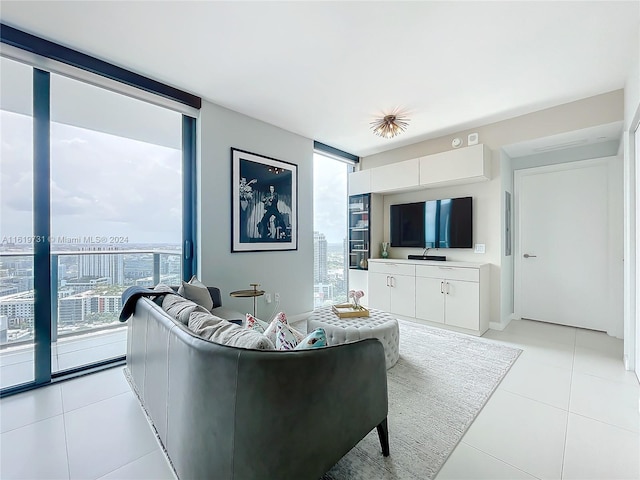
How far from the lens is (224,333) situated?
1.26 metres

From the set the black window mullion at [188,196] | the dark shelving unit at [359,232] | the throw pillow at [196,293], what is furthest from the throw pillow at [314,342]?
the dark shelving unit at [359,232]

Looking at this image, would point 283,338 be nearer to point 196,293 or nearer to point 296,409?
point 296,409

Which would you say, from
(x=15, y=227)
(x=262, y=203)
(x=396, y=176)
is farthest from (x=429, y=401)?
(x=15, y=227)

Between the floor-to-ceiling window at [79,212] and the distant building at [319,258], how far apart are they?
6.03ft

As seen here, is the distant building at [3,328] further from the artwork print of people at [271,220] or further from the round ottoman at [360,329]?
the round ottoman at [360,329]

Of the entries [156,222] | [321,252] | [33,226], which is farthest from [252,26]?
[321,252]

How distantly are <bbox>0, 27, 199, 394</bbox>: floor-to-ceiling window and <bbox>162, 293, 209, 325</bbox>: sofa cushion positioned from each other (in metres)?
1.21

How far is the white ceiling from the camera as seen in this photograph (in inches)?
72.0

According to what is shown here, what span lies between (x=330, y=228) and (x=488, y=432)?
10.8 ft

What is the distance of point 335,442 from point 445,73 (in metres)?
2.87

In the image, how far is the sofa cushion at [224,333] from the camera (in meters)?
1.14

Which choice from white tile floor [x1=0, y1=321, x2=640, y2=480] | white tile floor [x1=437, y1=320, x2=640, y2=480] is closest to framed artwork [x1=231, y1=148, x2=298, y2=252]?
white tile floor [x1=0, y1=321, x2=640, y2=480]

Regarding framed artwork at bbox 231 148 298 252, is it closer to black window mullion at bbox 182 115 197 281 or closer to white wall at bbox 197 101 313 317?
white wall at bbox 197 101 313 317

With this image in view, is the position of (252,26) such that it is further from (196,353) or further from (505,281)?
(505,281)
